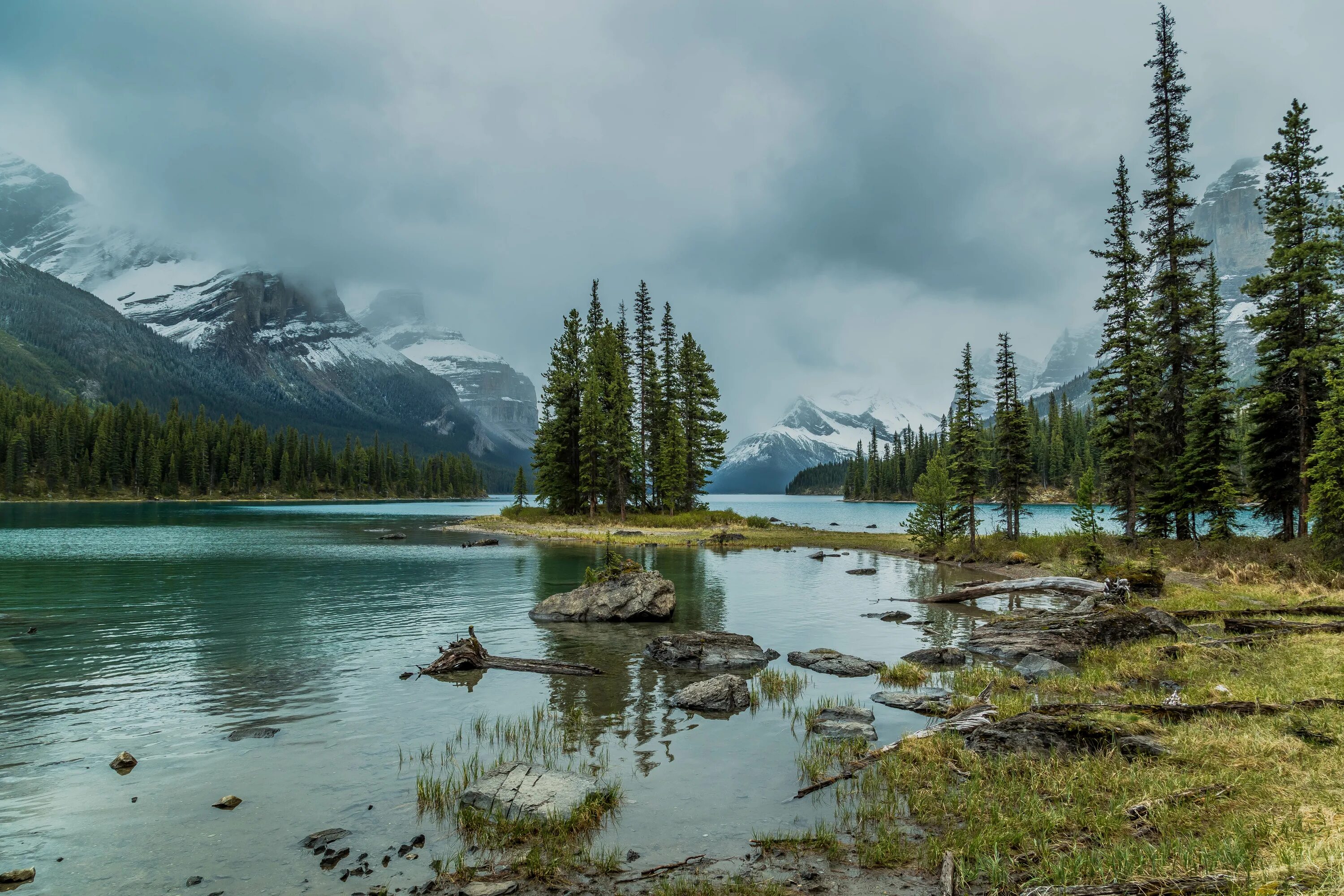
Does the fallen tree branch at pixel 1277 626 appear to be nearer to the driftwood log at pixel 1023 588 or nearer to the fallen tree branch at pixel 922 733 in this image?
the driftwood log at pixel 1023 588

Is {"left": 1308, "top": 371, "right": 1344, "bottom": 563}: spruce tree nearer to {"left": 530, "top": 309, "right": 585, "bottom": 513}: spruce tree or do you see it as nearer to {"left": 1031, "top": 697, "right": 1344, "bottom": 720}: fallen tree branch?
{"left": 1031, "top": 697, "right": 1344, "bottom": 720}: fallen tree branch

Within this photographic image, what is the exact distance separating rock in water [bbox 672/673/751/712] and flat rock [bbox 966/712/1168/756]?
5499mm

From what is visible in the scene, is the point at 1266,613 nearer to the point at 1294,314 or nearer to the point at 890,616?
the point at 890,616

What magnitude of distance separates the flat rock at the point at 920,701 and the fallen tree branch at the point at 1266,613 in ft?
33.3

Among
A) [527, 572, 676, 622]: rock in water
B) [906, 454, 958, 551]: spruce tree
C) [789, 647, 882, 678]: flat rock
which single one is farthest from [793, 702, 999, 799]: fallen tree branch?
[906, 454, 958, 551]: spruce tree

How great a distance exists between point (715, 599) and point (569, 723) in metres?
18.7

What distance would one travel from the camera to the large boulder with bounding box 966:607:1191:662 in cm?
1869

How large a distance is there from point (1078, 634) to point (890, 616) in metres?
8.35

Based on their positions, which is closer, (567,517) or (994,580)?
(994,580)

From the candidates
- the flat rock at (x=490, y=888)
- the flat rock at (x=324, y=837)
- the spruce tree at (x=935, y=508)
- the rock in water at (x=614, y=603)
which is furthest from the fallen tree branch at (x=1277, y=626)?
the spruce tree at (x=935, y=508)

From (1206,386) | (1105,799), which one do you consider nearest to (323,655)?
(1105,799)

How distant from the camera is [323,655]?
19.8 m

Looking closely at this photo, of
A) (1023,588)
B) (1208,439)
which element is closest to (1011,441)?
(1208,439)

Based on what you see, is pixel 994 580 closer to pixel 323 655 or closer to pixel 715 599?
pixel 715 599
